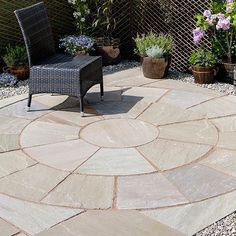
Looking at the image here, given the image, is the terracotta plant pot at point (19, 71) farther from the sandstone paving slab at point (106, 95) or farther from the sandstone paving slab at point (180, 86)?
the sandstone paving slab at point (180, 86)

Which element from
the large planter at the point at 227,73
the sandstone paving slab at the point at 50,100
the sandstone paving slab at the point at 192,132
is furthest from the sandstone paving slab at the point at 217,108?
the sandstone paving slab at the point at 50,100

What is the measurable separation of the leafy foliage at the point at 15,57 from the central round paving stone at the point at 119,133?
2.06 metres

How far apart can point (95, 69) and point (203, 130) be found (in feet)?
4.54

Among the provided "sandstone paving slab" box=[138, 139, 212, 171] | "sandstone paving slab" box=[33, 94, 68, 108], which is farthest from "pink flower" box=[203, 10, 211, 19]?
"sandstone paving slab" box=[138, 139, 212, 171]

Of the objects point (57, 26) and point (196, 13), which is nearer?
point (196, 13)

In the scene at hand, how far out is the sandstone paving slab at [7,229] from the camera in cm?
268

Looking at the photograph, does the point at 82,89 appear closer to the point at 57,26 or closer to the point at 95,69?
the point at 95,69

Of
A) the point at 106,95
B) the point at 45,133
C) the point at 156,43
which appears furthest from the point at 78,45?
the point at 45,133

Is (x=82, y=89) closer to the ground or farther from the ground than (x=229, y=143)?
farther from the ground

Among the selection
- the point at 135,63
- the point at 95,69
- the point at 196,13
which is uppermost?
the point at 196,13

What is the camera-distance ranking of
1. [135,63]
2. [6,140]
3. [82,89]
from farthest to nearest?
[135,63] → [82,89] → [6,140]

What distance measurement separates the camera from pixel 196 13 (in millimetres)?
5891

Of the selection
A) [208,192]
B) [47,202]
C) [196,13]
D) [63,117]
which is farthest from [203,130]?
[196,13]

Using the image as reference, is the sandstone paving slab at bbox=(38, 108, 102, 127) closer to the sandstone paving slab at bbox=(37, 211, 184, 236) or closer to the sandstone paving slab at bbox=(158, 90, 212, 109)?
the sandstone paving slab at bbox=(158, 90, 212, 109)
